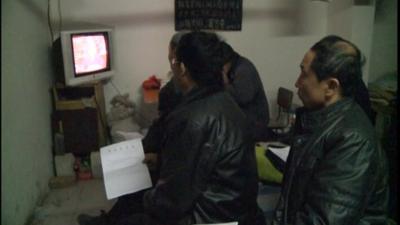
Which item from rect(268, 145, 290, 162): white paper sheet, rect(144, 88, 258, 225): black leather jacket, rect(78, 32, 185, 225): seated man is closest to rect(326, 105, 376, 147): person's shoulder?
rect(144, 88, 258, 225): black leather jacket

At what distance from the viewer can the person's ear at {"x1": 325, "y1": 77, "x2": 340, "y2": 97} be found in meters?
1.15

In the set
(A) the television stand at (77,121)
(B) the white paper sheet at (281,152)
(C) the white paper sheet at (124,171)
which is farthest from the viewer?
(A) the television stand at (77,121)

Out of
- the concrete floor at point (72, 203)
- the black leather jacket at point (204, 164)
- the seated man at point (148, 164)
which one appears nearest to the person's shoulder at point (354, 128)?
the black leather jacket at point (204, 164)

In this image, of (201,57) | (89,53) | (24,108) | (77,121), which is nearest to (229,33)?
(89,53)

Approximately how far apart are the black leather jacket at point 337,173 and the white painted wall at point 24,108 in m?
1.40

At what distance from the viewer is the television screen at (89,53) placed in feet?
9.57

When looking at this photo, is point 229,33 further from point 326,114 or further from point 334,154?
point 334,154

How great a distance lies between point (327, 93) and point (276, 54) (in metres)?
2.70

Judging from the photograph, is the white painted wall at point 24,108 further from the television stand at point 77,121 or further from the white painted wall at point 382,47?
the white painted wall at point 382,47

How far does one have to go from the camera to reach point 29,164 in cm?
247

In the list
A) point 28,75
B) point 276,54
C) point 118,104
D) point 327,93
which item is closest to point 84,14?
point 118,104

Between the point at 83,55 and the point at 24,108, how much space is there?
73 centimetres

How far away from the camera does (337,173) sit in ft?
3.48

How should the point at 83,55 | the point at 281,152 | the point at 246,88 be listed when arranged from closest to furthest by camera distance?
the point at 281,152 < the point at 246,88 < the point at 83,55
